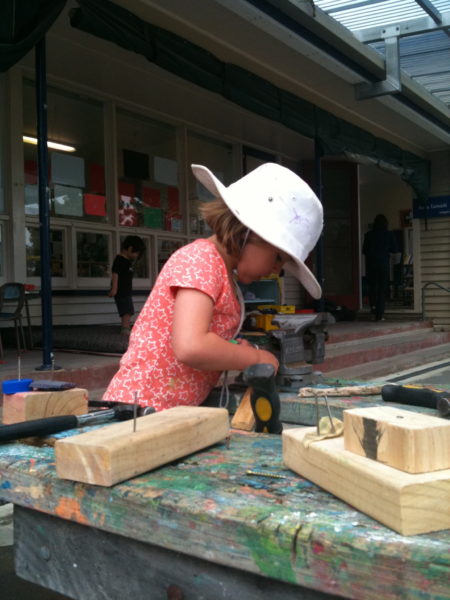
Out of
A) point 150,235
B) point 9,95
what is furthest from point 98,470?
point 150,235

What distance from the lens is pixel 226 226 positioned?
1.75 meters

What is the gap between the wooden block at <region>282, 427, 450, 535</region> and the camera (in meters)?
0.78

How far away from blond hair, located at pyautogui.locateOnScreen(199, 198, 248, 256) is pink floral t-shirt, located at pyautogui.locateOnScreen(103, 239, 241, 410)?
5 centimetres

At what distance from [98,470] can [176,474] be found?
0.16 metres

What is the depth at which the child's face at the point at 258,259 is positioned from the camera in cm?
175

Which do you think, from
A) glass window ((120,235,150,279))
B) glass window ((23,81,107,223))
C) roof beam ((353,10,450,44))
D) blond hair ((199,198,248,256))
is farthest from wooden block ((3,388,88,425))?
glass window ((120,235,150,279))

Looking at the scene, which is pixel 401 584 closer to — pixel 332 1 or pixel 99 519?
pixel 99 519

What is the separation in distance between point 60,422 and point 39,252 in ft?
20.9

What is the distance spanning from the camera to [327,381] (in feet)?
7.02

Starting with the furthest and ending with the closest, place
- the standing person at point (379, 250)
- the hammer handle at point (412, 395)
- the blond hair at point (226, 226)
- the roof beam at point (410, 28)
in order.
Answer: the standing person at point (379, 250), the roof beam at point (410, 28), the blond hair at point (226, 226), the hammer handle at point (412, 395)

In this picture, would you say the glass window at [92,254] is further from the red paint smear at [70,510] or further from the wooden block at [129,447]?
the red paint smear at [70,510]

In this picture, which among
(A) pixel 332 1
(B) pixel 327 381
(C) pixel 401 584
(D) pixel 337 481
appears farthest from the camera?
(A) pixel 332 1

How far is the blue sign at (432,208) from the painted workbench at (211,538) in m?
11.8

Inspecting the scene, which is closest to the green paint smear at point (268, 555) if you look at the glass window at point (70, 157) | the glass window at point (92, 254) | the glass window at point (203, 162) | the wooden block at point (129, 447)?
the wooden block at point (129, 447)
